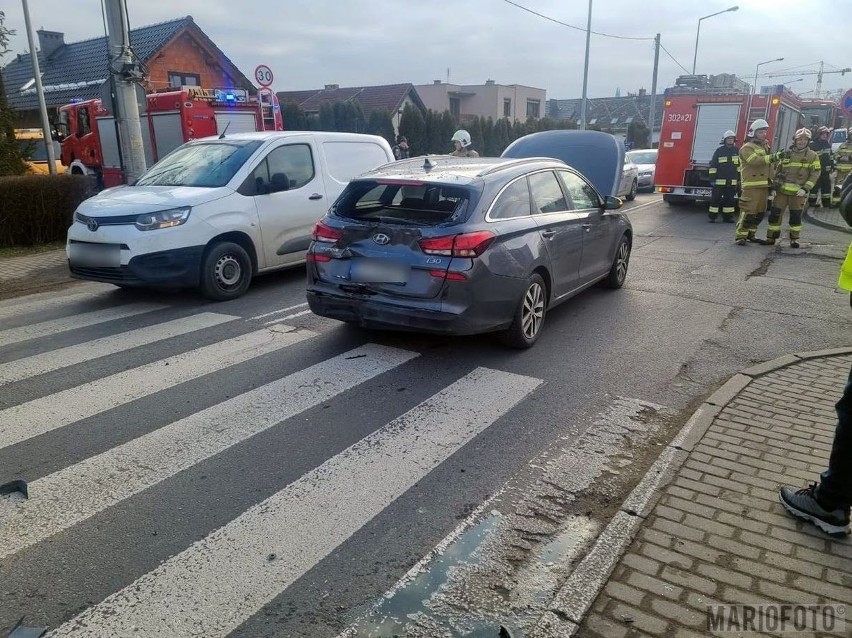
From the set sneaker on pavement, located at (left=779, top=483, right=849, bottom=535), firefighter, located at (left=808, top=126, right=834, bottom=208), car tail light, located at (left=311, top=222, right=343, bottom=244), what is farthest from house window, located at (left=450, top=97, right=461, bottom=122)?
sneaker on pavement, located at (left=779, top=483, right=849, bottom=535)

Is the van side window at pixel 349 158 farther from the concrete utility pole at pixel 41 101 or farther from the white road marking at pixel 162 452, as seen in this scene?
the concrete utility pole at pixel 41 101

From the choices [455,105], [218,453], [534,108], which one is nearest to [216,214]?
[218,453]

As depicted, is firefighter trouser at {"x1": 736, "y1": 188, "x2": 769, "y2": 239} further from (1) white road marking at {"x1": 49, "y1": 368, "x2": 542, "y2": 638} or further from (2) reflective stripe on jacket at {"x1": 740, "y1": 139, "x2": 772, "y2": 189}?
(1) white road marking at {"x1": 49, "y1": 368, "x2": 542, "y2": 638}

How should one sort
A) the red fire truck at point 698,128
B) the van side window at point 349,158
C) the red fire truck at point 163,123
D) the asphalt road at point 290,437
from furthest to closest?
1. the red fire truck at point 698,128
2. the red fire truck at point 163,123
3. the van side window at point 349,158
4. the asphalt road at point 290,437

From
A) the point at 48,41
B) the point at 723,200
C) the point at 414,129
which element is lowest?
the point at 723,200

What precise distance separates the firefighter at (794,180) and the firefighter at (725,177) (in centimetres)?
305

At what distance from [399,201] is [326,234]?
0.74m

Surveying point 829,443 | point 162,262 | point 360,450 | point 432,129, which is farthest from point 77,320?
point 432,129

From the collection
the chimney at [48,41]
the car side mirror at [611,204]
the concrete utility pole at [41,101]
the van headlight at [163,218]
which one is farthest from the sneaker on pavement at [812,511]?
the chimney at [48,41]

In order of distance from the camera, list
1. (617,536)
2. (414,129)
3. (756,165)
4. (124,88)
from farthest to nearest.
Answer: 1. (414,129)
2. (756,165)
3. (124,88)
4. (617,536)

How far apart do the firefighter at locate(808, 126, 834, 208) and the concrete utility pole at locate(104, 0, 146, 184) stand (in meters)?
16.1

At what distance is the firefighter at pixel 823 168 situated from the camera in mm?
16984

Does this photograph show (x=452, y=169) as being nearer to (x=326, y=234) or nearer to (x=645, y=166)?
(x=326, y=234)

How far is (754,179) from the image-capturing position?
11750 mm
